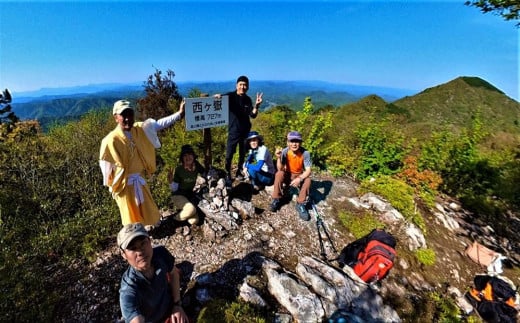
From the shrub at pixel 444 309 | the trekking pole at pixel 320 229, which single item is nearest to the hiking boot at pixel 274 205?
the trekking pole at pixel 320 229

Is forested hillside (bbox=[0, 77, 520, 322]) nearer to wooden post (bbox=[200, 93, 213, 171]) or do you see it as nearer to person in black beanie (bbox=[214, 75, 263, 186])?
wooden post (bbox=[200, 93, 213, 171])

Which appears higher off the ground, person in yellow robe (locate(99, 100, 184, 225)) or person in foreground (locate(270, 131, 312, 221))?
person in yellow robe (locate(99, 100, 184, 225))

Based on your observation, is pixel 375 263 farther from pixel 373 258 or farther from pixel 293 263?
pixel 293 263

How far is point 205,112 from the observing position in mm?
4711

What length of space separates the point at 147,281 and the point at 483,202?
29.5 feet

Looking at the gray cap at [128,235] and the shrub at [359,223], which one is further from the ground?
the gray cap at [128,235]

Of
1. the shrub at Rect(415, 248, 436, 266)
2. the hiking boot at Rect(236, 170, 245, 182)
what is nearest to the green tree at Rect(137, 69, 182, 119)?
the hiking boot at Rect(236, 170, 245, 182)

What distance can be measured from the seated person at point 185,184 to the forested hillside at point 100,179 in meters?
0.75

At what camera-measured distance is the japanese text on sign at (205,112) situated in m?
4.45

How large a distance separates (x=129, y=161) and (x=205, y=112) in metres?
1.78

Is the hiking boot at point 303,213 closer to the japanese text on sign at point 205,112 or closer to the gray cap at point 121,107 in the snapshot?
the japanese text on sign at point 205,112

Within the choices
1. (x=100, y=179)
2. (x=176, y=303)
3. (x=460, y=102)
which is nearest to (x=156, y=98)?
(x=100, y=179)

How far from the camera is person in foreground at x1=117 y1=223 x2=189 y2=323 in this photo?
2.11m

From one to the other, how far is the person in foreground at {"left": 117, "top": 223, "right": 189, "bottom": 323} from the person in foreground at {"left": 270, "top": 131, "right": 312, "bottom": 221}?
2.92 metres
